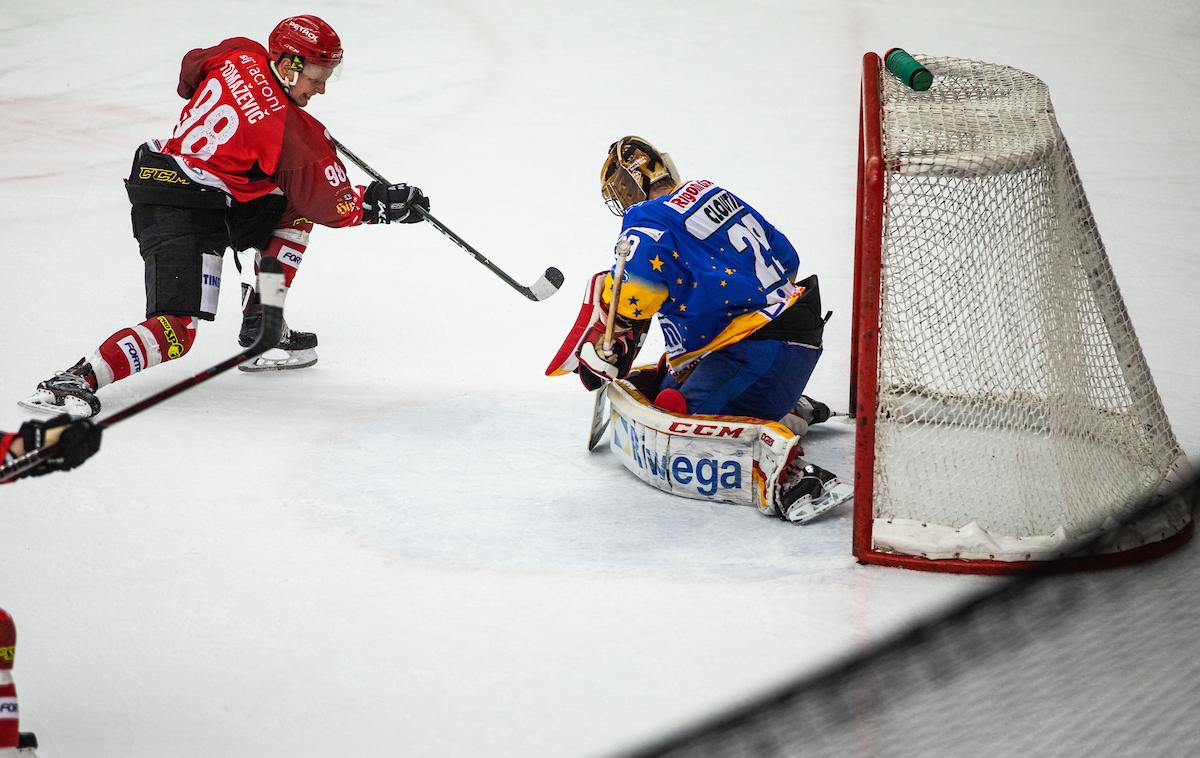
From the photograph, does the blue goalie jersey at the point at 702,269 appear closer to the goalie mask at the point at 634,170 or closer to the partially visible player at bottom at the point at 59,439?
the goalie mask at the point at 634,170

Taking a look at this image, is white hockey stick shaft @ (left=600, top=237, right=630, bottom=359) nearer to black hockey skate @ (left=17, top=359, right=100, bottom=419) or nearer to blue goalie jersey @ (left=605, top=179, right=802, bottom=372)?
blue goalie jersey @ (left=605, top=179, right=802, bottom=372)

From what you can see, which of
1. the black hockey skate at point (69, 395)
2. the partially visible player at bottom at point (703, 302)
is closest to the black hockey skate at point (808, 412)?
the partially visible player at bottom at point (703, 302)

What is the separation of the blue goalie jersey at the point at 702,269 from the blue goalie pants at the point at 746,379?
43 mm

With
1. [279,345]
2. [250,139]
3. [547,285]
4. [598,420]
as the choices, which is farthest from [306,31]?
[598,420]

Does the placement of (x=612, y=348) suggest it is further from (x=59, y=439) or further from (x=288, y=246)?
(x=59, y=439)

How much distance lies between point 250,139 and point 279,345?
2.27 ft

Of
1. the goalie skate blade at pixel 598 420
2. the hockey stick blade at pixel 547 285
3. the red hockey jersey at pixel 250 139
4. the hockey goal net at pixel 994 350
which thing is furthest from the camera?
the hockey stick blade at pixel 547 285

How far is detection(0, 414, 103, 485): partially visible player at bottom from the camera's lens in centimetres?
194

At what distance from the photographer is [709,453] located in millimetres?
3025

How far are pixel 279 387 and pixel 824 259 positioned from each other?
2.01 m

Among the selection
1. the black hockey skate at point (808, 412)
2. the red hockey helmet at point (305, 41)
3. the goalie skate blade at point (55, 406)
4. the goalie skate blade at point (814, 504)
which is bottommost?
the goalie skate blade at point (55, 406)

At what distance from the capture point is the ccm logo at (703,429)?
2977 millimetres

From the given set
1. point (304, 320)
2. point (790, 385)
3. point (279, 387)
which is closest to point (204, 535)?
point (279, 387)

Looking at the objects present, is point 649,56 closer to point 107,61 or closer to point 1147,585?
point 107,61
